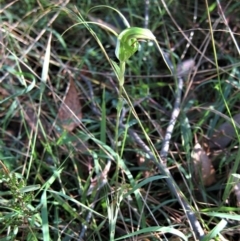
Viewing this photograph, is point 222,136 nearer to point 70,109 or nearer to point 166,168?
point 166,168

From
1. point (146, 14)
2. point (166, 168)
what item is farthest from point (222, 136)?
point (146, 14)

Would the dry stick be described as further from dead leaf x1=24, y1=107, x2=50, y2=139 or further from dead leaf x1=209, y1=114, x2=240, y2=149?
dead leaf x1=24, y1=107, x2=50, y2=139

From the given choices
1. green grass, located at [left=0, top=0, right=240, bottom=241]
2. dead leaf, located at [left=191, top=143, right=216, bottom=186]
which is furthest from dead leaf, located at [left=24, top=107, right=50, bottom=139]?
dead leaf, located at [left=191, top=143, right=216, bottom=186]

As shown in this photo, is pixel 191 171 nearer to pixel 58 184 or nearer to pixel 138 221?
pixel 138 221

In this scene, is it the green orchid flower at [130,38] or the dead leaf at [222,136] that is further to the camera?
the dead leaf at [222,136]

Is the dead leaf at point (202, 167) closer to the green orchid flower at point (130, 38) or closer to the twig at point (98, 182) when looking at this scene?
the twig at point (98, 182)

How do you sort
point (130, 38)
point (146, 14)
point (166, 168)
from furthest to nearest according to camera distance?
point (146, 14)
point (166, 168)
point (130, 38)

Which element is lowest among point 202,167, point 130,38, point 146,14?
point 202,167

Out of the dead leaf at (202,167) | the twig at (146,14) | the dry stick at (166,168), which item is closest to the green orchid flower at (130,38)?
the dry stick at (166,168)
